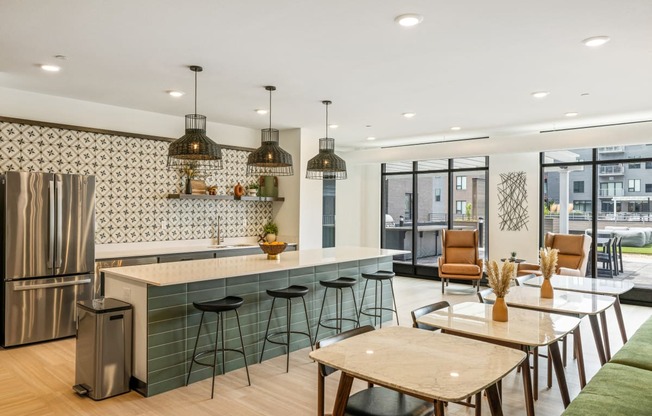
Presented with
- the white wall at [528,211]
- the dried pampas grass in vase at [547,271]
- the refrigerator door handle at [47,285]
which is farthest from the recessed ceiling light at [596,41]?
the refrigerator door handle at [47,285]

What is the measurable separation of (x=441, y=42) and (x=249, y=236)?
490 cm

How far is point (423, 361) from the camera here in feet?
6.95

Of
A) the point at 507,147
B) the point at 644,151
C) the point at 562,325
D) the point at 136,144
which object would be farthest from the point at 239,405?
the point at 644,151

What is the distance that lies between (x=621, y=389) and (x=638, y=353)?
2.43 ft

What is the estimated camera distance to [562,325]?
2834 mm

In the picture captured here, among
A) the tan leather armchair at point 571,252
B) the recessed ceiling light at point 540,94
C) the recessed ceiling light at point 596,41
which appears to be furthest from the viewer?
the tan leather armchair at point 571,252

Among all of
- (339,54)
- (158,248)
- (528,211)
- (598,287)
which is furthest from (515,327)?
(528,211)

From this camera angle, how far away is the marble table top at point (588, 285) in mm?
4160

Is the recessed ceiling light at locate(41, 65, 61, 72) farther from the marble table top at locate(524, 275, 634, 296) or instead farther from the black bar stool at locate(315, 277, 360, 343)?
the marble table top at locate(524, 275, 634, 296)

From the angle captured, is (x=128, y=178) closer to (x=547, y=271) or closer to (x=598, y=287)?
(x=547, y=271)

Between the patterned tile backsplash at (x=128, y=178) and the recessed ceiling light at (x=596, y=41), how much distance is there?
5188 mm

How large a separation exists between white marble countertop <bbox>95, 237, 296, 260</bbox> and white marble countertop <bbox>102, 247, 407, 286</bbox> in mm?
1309

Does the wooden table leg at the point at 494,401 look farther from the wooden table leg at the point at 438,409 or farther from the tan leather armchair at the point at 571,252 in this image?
the tan leather armchair at the point at 571,252

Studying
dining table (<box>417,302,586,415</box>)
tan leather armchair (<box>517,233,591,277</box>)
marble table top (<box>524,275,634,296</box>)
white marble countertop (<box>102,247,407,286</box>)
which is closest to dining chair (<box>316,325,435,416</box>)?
dining table (<box>417,302,586,415</box>)
